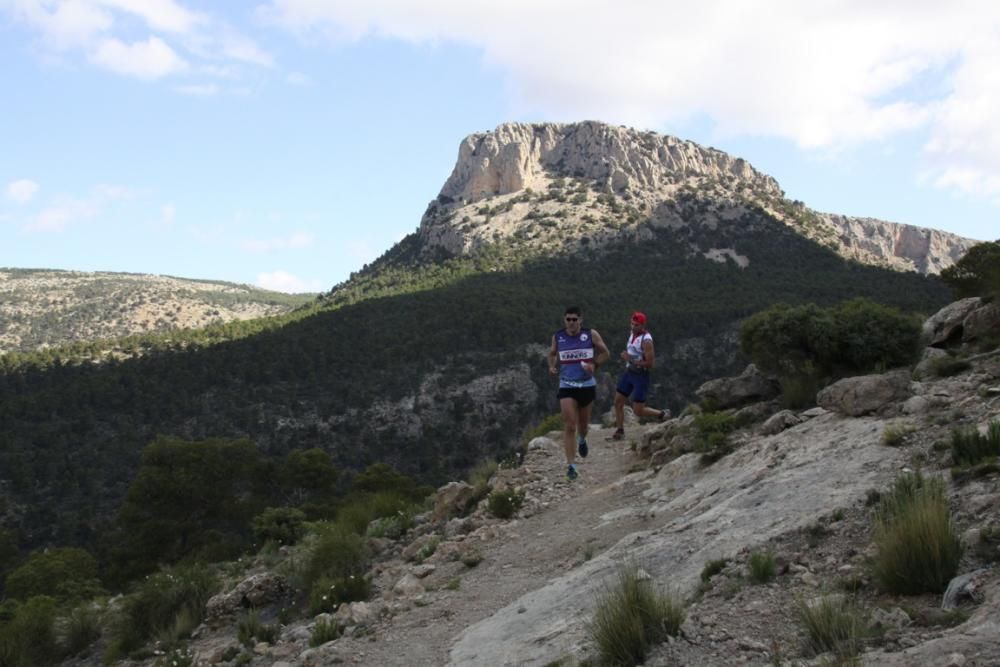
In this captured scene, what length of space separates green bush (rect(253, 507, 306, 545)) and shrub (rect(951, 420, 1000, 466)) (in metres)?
10.9

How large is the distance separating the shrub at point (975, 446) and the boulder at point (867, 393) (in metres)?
2.36

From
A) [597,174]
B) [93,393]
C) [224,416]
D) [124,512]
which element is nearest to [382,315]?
[224,416]

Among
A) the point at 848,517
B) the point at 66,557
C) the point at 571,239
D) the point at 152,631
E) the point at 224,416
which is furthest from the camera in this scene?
the point at 571,239

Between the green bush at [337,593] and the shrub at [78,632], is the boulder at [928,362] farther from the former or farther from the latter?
the shrub at [78,632]

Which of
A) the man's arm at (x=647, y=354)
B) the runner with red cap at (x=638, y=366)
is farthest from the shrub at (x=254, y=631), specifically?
the man's arm at (x=647, y=354)

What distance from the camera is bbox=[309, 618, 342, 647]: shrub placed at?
7098 mm

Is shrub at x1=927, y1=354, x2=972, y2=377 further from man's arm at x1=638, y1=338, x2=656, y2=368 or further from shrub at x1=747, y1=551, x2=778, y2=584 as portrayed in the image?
shrub at x1=747, y1=551, x2=778, y2=584

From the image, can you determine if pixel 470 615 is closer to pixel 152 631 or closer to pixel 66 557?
pixel 152 631

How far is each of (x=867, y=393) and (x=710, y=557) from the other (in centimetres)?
403

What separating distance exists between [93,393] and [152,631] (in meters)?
51.0

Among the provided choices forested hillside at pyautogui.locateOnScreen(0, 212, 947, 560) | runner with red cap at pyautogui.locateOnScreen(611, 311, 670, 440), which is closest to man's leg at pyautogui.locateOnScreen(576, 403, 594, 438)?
runner with red cap at pyautogui.locateOnScreen(611, 311, 670, 440)

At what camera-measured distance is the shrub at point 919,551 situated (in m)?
4.09

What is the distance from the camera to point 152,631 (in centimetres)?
948

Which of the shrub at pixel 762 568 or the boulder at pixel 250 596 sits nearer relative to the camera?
the shrub at pixel 762 568
